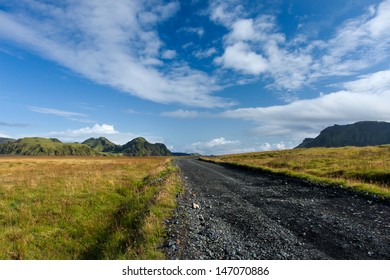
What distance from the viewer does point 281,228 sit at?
10.0 meters

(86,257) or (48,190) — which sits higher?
(48,190)

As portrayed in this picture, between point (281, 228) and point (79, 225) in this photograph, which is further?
point (79, 225)

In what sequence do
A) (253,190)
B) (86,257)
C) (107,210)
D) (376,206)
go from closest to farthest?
1. (86,257)
2. (376,206)
3. (107,210)
4. (253,190)

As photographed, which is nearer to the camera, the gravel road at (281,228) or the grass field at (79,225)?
the gravel road at (281,228)

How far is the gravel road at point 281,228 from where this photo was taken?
775 centimetres

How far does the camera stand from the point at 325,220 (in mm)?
10992

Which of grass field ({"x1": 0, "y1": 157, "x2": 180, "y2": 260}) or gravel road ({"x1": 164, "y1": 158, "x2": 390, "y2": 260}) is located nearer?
gravel road ({"x1": 164, "y1": 158, "x2": 390, "y2": 260})

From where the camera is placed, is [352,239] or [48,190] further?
[48,190]

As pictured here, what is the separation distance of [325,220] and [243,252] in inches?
199

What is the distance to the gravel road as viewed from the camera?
25.4 ft

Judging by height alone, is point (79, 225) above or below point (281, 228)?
below
